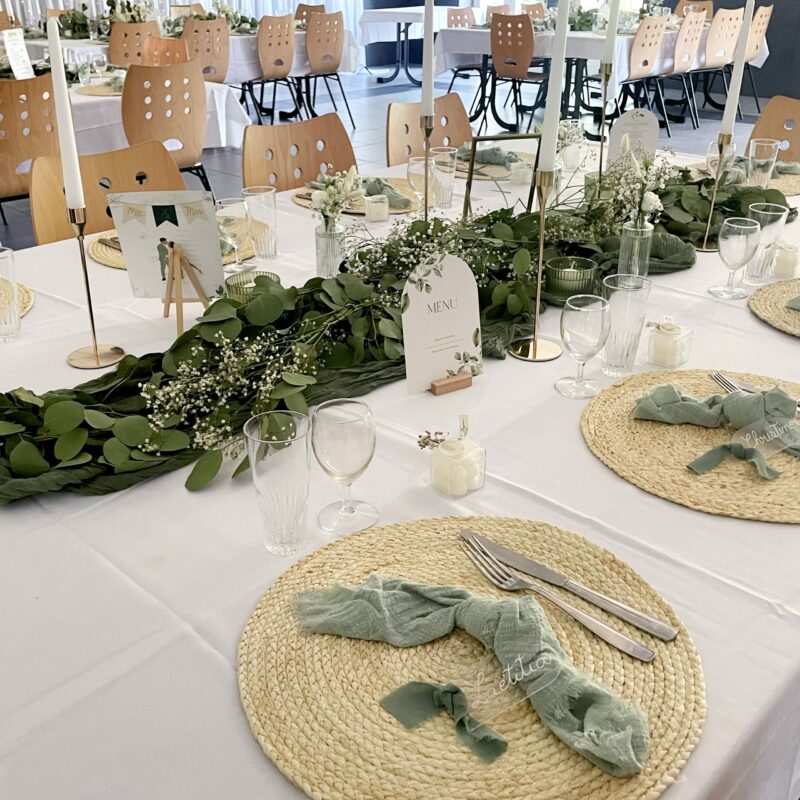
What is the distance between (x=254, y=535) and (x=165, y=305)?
2.39 ft

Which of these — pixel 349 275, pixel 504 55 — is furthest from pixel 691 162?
pixel 504 55

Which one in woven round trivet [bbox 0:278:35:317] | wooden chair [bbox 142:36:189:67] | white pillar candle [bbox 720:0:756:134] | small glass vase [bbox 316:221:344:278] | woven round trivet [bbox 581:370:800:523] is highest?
white pillar candle [bbox 720:0:756:134]

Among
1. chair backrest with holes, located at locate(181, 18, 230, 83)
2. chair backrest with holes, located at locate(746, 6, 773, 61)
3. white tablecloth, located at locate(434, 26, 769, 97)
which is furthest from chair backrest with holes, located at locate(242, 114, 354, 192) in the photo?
chair backrest with holes, located at locate(746, 6, 773, 61)

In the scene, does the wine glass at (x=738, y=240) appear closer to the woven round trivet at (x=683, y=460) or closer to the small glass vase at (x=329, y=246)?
the woven round trivet at (x=683, y=460)

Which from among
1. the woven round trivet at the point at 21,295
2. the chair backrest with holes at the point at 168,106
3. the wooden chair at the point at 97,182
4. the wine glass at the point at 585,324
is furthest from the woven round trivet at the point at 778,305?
the chair backrest with holes at the point at 168,106

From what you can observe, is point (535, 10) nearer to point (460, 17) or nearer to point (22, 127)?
point (460, 17)

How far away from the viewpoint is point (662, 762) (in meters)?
0.68

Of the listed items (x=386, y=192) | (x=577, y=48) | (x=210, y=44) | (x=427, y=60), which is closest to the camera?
(x=427, y=60)

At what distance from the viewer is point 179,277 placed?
4.91ft

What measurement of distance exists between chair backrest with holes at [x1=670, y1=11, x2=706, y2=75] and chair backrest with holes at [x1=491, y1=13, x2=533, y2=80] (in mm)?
1233

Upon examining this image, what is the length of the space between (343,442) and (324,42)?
6436 mm

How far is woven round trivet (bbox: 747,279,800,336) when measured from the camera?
1.57 meters

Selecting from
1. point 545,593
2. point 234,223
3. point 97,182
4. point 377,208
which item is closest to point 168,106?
point 97,182

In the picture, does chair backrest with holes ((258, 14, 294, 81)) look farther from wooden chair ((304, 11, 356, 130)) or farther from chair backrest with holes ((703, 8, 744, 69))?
chair backrest with holes ((703, 8, 744, 69))
